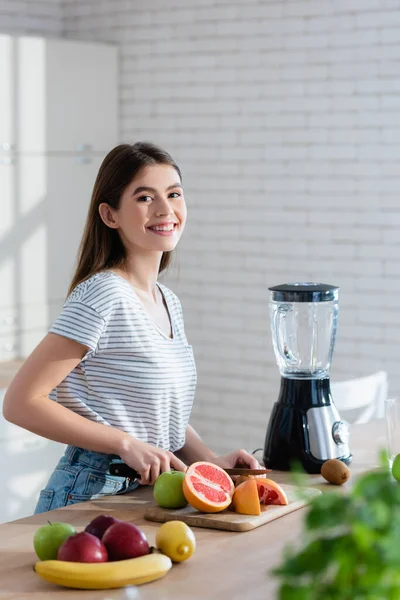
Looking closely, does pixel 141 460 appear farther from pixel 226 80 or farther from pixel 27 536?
pixel 226 80

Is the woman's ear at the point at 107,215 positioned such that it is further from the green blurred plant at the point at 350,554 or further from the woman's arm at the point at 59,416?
the green blurred plant at the point at 350,554

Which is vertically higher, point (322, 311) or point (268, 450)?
point (322, 311)

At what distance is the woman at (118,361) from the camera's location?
Result: 2193 millimetres

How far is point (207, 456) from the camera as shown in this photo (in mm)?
2527

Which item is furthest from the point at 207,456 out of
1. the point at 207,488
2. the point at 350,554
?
the point at 350,554

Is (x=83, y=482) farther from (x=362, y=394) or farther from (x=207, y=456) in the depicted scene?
(x=362, y=394)

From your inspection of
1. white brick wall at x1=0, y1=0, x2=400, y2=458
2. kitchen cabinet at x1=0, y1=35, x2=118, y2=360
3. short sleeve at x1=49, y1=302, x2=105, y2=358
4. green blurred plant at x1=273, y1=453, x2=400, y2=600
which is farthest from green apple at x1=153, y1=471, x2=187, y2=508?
kitchen cabinet at x1=0, y1=35, x2=118, y2=360

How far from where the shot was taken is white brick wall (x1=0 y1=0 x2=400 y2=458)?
452cm

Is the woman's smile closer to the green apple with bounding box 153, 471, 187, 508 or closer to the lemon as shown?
the green apple with bounding box 153, 471, 187, 508

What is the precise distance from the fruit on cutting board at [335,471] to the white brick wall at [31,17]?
346 centimetres

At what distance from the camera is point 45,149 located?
490 centimetres

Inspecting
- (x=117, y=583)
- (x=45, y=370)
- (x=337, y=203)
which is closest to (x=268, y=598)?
(x=117, y=583)

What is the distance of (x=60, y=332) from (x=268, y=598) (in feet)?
2.73

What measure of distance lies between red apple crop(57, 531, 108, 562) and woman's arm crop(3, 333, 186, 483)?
0.51 metres
